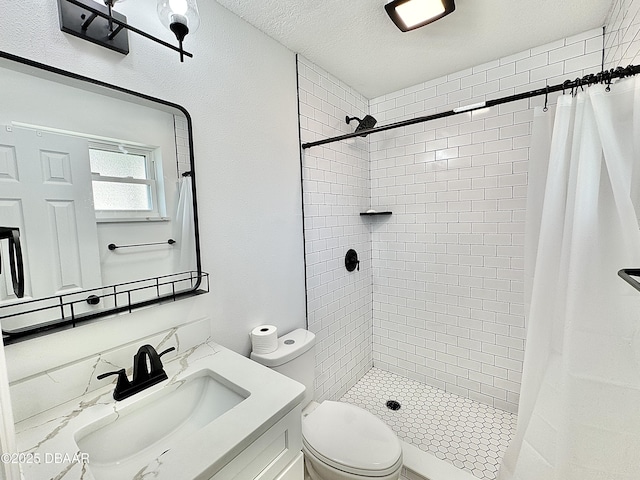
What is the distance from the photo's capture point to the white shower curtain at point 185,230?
46.2 inches

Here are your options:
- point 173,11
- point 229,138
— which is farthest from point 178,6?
point 229,138

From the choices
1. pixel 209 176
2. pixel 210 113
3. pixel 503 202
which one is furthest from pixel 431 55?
pixel 209 176

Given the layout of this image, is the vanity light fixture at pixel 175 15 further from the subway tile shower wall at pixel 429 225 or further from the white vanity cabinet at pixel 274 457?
the white vanity cabinet at pixel 274 457

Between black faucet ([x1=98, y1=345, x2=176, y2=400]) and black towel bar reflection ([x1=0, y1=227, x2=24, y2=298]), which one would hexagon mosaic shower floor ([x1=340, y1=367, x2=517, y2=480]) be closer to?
black faucet ([x1=98, y1=345, x2=176, y2=400])

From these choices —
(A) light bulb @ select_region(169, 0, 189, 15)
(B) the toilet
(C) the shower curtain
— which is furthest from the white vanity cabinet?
(A) light bulb @ select_region(169, 0, 189, 15)

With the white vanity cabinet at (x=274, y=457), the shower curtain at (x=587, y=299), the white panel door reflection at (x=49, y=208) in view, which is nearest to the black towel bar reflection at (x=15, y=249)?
the white panel door reflection at (x=49, y=208)

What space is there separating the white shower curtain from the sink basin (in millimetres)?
431

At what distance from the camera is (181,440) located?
785 millimetres

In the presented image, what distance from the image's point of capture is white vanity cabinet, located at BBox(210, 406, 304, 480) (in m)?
0.77

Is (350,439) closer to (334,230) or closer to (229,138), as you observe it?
(334,230)

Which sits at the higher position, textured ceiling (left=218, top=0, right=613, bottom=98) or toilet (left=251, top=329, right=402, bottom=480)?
textured ceiling (left=218, top=0, right=613, bottom=98)

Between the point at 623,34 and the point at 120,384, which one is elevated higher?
the point at 623,34

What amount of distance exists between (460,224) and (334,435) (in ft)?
5.03

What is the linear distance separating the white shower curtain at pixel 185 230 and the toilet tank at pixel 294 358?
1.83 feet
